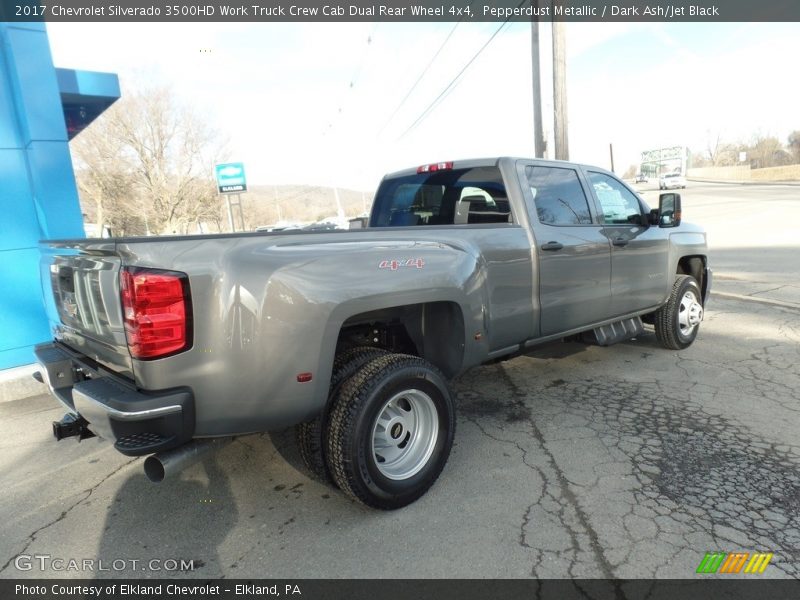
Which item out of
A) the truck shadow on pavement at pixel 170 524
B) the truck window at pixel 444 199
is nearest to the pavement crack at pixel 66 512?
Answer: the truck shadow on pavement at pixel 170 524

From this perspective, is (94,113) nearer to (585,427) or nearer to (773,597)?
(585,427)

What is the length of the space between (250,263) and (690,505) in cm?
263

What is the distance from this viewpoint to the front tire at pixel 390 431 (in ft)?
8.42

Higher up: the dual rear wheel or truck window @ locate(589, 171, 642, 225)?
truck window @ locate(589, 171, 642, 225)

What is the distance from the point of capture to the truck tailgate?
2248 millimetres

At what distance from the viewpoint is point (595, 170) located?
462 cm

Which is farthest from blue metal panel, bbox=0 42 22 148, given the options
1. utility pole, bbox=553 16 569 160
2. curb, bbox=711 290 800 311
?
curb, bbox=711 290 800 311

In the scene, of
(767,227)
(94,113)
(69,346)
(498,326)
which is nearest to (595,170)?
(498,326)

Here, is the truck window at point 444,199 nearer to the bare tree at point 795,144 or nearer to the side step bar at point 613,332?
the side step bar at point 613,332

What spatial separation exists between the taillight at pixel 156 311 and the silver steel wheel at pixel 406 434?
119 centimetres

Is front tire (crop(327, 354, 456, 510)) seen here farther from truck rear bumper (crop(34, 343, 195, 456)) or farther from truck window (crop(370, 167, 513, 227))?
truck window (crop(370, 167, 513, 227))

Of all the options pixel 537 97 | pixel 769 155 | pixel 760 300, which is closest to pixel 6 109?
pixel 537 97

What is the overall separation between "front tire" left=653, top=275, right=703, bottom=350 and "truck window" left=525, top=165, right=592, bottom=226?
5.69 feet
